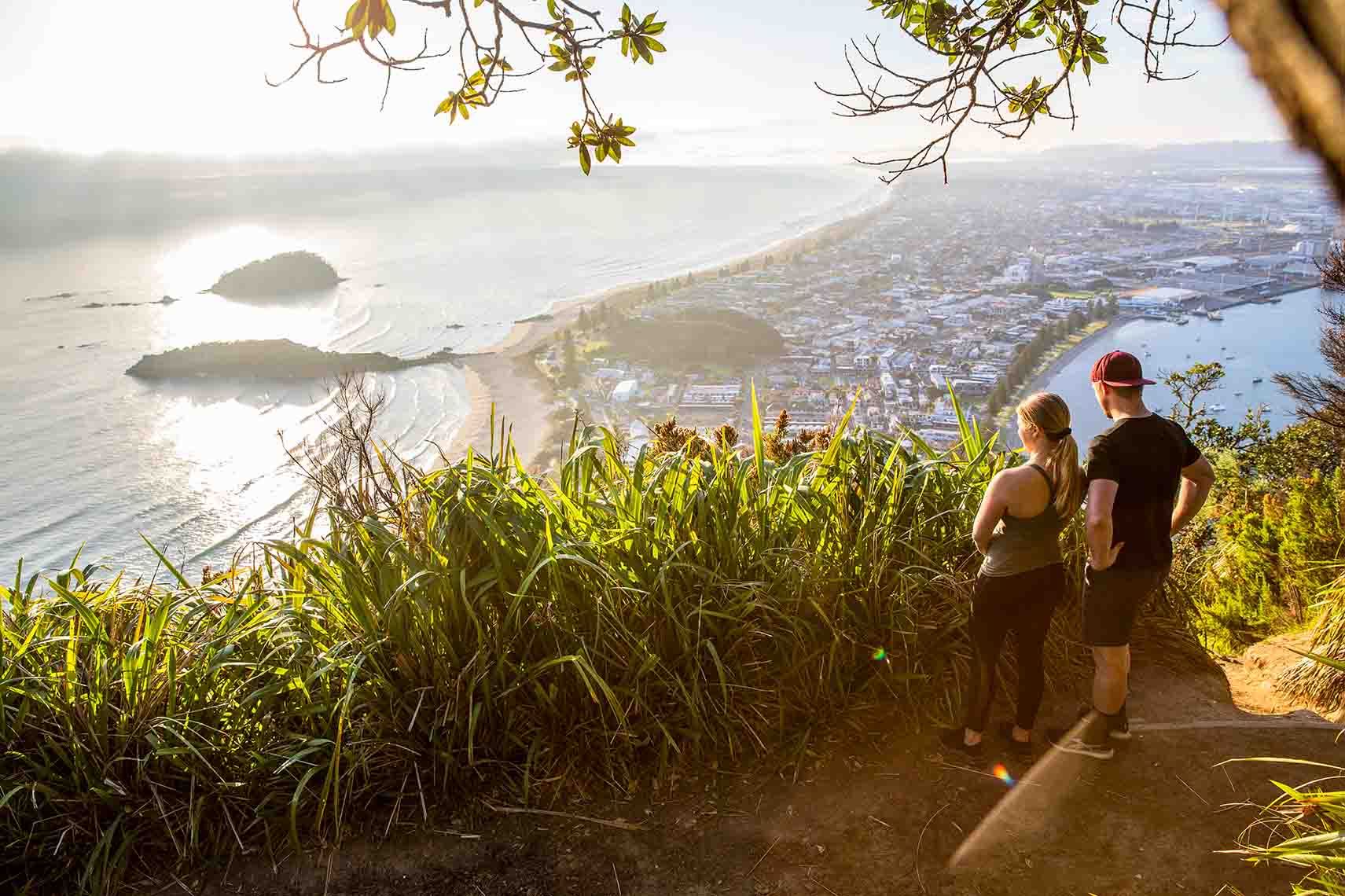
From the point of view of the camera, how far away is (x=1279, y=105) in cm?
74

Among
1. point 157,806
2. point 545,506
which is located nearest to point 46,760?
point 157,806

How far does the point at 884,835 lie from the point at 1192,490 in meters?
1.60

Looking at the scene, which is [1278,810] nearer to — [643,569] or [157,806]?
[643,569]

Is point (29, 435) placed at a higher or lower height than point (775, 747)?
lower

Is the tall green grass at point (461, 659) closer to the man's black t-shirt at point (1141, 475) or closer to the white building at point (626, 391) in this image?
the man's black t-shirt at point (1141, 475)

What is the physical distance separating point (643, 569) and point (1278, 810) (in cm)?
197

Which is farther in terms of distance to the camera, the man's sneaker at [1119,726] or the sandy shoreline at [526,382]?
the sandy shoreline at [526,382]

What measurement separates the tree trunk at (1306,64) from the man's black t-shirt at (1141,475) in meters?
2.14

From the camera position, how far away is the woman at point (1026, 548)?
2695 mm

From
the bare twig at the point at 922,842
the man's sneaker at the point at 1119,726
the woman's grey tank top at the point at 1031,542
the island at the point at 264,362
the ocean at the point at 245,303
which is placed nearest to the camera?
the bare twig at the point at 922,842

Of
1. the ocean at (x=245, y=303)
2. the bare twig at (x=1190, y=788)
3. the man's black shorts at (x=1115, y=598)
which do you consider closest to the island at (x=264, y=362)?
the ocean at (x=245, y=303)

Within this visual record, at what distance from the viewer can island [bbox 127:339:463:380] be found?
1151 inches

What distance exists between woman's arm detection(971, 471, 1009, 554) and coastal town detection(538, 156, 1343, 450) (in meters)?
1.87

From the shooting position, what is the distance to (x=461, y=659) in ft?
9.25
